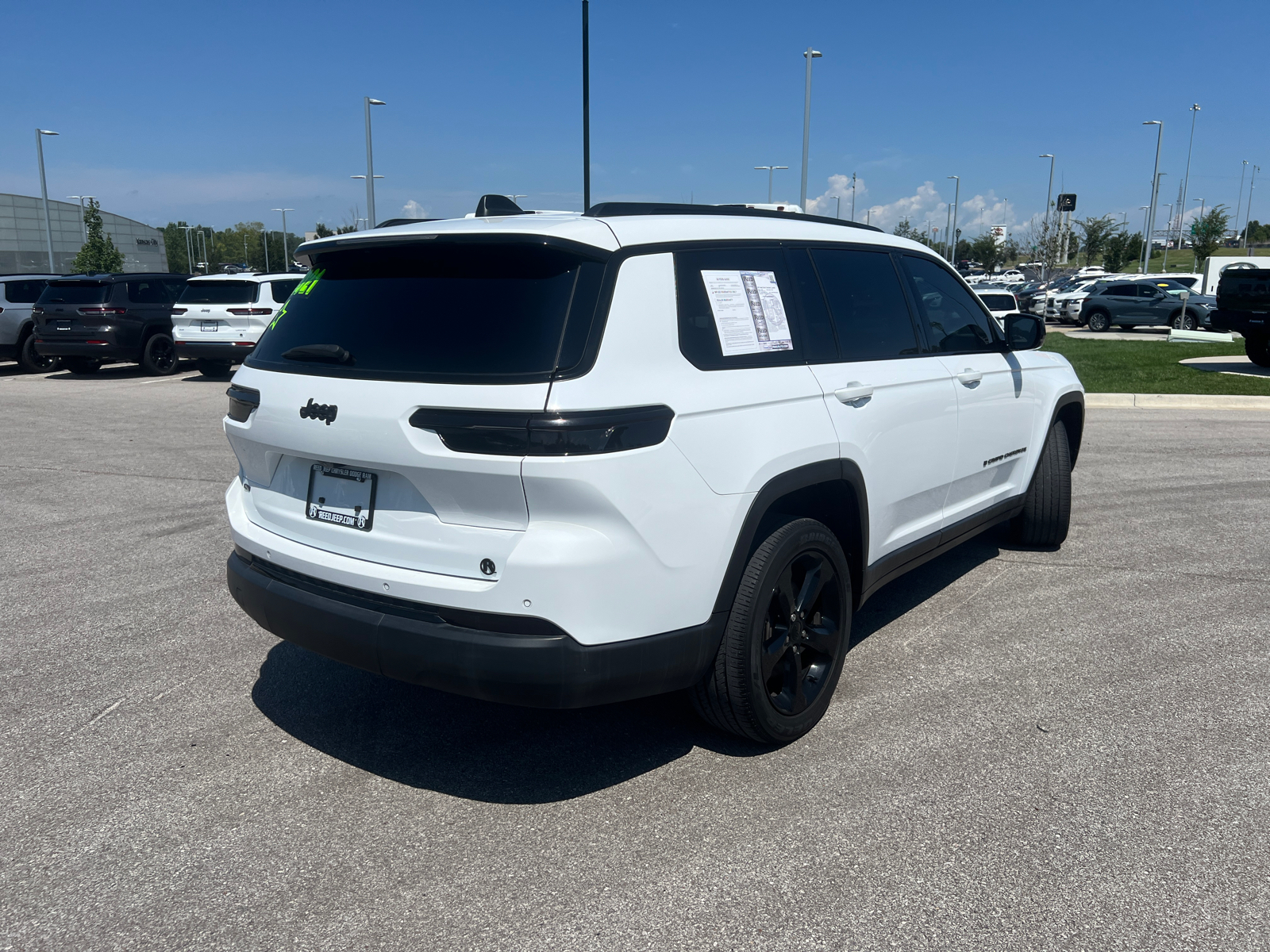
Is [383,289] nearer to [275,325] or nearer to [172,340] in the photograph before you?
[275,325]

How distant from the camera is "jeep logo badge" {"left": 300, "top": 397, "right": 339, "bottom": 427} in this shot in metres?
3.04

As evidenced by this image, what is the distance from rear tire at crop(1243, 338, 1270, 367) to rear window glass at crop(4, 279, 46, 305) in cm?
2163

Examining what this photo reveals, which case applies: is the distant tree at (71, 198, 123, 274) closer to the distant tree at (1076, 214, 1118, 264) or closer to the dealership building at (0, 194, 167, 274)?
the dealership building at (0, 194, 167, 274)

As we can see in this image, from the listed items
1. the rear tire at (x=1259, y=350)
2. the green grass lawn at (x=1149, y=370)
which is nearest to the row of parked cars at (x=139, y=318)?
the green grass lawn at (x=1149, y=370)

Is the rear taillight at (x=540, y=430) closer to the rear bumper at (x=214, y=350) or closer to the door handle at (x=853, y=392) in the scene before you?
the door handle at (x=853, y=392)

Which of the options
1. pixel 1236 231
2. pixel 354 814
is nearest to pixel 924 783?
pixel 354 814

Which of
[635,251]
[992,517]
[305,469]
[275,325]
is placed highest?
[635,251]

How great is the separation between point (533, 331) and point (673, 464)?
0.56 meters

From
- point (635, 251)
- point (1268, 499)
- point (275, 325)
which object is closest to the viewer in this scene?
point (635, 251)

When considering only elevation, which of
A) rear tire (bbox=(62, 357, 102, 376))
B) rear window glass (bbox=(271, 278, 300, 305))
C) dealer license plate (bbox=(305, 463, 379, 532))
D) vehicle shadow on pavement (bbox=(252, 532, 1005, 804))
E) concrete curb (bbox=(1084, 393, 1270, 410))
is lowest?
rear tire (bbox=(62, 357, 102, 376))

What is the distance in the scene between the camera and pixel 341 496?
3.13 metres

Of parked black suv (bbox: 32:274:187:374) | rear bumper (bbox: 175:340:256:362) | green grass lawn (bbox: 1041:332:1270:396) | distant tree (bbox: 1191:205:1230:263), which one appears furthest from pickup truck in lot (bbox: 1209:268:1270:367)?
distant tree (bbox: 1191:205:1230:263)

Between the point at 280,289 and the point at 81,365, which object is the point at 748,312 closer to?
the point at 280,289

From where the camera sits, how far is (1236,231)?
12231 centimetres
